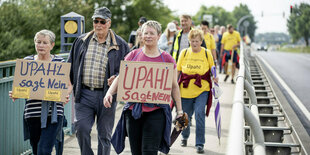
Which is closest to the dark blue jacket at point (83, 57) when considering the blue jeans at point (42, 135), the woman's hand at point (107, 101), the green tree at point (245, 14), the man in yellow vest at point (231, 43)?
the blue jeans at point (42, 135)

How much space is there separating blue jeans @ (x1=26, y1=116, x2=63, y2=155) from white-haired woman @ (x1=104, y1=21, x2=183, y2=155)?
67cm

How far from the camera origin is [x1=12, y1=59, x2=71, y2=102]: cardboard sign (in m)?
4.86

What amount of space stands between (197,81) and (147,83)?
2395 mm

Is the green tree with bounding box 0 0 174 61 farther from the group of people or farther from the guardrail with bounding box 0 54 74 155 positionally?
the group of people

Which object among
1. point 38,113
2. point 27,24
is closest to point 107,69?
point 38,113

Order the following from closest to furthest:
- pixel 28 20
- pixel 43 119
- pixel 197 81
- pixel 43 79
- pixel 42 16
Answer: pixel 43 119
pixel 43 79
pixel 197 81
pixel 28 20
pixel 42 16

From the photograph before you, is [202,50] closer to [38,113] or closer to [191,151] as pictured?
[191,151]

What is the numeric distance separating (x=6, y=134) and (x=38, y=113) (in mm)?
923

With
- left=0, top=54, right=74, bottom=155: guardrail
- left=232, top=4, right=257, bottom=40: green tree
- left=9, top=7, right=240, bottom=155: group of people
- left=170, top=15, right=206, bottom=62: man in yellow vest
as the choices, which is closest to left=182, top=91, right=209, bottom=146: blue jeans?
left=170, top=15, right=206, bottom=62: man in yellow vest

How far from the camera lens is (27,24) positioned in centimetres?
2706

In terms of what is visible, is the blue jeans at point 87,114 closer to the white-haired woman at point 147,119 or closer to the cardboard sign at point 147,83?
the white-haired woman at point 147,119

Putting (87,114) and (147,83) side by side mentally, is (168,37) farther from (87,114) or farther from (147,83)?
(147,83)

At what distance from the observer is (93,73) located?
5160mm

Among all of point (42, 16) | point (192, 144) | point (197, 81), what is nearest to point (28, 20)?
point (42, 16)
